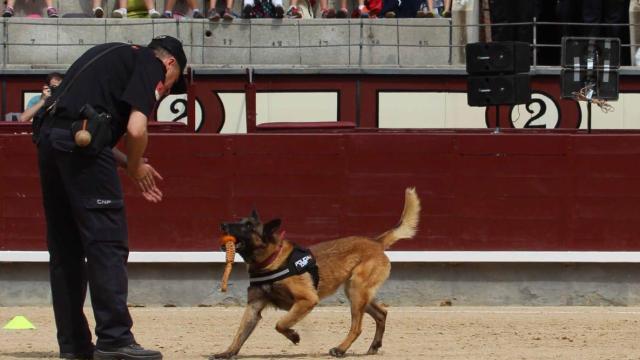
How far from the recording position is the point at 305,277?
846 cm

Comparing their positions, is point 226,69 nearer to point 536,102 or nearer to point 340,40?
point 340,40

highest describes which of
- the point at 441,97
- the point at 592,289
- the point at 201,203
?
A: the point at 441,97

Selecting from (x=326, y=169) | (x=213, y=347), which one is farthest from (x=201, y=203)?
(x=213, y=347)

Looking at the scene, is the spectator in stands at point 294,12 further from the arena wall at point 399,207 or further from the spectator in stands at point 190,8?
the arena wall at point 399,207

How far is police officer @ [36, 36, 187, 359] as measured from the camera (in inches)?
271

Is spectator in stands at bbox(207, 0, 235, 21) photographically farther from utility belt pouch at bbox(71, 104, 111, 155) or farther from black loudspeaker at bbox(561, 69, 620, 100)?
utility belt pouch at bbox(71, 104, 111, 155)

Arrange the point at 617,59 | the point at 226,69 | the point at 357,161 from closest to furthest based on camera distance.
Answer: the point at 357,161
the point at 617,59
the point at 226,69

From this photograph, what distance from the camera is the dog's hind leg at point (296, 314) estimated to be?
8.25 m

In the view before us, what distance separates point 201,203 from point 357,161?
1401mm

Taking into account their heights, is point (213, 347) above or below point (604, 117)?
below

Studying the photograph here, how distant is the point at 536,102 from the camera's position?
619 inches

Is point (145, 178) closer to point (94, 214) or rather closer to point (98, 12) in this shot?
point (94, 214)

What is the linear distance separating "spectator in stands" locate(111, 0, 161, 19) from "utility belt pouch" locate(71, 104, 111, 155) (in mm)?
9211

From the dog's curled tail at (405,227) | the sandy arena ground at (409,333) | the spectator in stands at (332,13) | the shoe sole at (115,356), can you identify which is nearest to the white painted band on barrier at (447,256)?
the sandy arena ground at (409,333)
